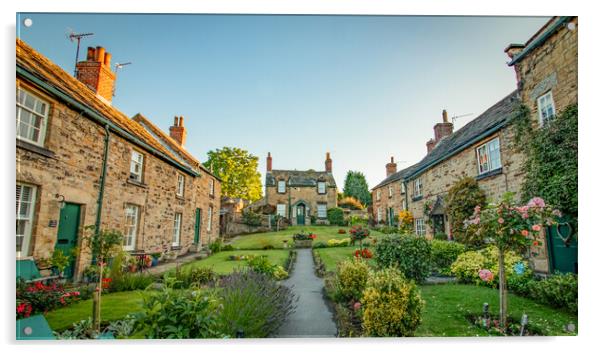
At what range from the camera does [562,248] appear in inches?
155

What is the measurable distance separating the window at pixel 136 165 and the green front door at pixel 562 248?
6529 mm

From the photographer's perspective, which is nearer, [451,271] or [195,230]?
[451,271]

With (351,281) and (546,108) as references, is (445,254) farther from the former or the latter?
(546,108)

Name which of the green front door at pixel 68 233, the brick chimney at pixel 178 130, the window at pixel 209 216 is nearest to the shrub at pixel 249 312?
the green front door at pixel 68 233

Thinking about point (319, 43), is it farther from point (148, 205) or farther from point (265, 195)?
point (148, 205)

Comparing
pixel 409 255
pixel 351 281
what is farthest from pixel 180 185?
pixel 409 255

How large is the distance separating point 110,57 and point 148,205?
7.88 feet

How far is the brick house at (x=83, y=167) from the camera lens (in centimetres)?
331

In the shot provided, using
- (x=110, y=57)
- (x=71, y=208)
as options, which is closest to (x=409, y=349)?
(x=71, y=208)

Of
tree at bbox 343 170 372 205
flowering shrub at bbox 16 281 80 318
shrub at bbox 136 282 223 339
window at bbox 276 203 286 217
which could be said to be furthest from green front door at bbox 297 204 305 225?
flowering shrub at bbox 16 281 80 318

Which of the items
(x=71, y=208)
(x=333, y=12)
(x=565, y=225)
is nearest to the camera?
(x=71, y=208)

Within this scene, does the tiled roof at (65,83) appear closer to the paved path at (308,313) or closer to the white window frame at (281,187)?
the white window frame at (281,187)

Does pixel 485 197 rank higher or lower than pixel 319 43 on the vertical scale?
lower

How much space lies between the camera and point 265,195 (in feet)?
21.2
